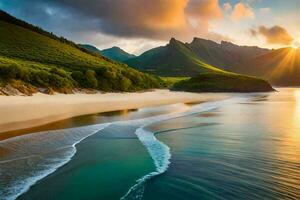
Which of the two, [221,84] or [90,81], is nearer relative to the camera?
[90,81]

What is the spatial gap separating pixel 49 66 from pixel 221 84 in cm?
7166

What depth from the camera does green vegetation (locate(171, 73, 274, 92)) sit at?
432 ft

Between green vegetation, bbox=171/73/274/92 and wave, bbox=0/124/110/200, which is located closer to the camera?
wave, bbox=0/124/110/200

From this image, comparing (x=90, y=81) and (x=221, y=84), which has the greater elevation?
(x=90, y=81)

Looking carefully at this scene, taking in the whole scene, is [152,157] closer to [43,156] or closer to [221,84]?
[43,156]

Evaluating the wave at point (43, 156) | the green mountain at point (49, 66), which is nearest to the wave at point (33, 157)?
the wave at point (43, 156)

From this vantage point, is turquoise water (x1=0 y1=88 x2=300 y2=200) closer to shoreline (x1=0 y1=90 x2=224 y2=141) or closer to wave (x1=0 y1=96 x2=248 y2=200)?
wave (x1=0 y1=96 x2=248 y2=200)

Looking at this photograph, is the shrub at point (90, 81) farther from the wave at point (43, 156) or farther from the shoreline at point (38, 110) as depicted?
the wave at point (43, 156)

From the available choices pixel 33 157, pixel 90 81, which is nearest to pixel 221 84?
pixel 90 81

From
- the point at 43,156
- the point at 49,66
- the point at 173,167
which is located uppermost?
the point at 49,66

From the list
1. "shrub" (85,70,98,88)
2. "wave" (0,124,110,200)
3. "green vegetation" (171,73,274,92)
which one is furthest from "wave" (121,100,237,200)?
"green vegetation" (171,73,274,92)

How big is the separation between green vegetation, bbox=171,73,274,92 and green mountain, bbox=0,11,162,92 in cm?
1857

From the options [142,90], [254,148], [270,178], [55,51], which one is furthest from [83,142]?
[55,51]

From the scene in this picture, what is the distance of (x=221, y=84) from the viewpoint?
442ft
